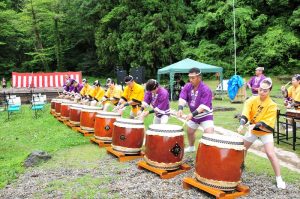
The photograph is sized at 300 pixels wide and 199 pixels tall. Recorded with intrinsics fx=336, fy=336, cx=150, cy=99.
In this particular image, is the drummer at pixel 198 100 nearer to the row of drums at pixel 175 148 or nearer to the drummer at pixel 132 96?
the row of drums at pixel 175 148

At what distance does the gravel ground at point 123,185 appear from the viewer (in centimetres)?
445

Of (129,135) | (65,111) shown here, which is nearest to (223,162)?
(129,135)

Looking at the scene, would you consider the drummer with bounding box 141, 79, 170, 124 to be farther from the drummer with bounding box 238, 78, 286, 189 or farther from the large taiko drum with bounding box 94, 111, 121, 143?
the drummer with bounding box 238, 78, 286, 189

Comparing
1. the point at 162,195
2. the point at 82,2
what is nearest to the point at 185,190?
the point at 162,195

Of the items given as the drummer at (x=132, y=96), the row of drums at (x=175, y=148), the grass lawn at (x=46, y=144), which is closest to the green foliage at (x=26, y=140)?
the grass lawn at (x=46, y=144)

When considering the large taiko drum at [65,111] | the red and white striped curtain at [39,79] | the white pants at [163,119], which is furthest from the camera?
the red and white striped curtain at [39,79]

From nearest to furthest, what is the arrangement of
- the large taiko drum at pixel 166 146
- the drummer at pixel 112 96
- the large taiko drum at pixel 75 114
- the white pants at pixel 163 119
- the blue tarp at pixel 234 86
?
the large taiko drum at pixel 166 146 < the white pants at pixel 163 119 < the large taiko drum at pixel 75 114 < the drummer at pixel 112 96 < the blue tarp at pixel 234 86

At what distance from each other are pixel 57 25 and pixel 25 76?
12849 mm

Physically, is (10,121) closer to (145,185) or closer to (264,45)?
(145,185)

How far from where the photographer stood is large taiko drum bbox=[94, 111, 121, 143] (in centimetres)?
748

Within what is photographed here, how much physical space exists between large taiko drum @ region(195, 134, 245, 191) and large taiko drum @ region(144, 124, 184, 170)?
89cm

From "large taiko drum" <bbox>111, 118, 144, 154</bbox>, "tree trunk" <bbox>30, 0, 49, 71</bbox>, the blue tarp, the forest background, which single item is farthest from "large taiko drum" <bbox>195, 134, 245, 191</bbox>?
"tree trunk" <bbox>30, 0, 49, 71</bbox>

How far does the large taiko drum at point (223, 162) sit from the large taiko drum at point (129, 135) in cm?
218

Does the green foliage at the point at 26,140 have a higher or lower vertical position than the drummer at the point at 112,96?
lower
